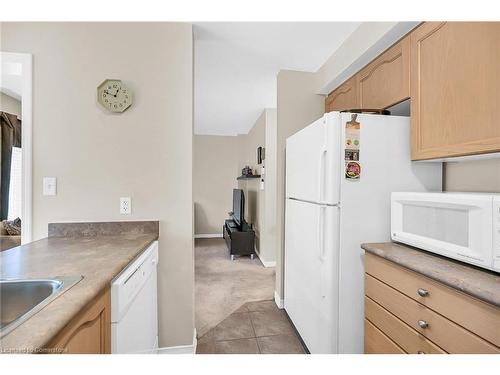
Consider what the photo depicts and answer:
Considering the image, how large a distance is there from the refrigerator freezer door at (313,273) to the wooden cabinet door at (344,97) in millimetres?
990

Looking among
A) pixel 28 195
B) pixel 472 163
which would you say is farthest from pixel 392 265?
pixel 28 195

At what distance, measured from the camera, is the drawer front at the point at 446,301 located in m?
0.82

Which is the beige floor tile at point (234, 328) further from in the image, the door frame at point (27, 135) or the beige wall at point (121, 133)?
the door frame at point (27, 135)

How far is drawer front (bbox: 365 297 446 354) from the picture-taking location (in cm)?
104

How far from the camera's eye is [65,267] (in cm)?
106

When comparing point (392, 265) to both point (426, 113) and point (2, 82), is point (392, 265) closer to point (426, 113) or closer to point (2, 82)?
point (426, 113)

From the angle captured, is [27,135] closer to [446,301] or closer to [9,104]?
[446,301]

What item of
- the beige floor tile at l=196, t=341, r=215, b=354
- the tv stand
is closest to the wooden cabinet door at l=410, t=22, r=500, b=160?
the beige floor tile at l=196, t=341, r=215, b=354

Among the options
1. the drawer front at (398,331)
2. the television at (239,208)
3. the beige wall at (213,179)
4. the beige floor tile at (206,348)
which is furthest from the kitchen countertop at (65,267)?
the beige wall at (213,179)

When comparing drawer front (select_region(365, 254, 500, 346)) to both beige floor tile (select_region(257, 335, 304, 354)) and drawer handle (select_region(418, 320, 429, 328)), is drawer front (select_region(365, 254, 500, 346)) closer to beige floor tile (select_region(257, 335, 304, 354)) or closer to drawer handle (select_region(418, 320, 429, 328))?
drawer handle (select_region(418, 320, 429, 328))

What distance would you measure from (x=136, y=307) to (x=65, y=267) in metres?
0.41

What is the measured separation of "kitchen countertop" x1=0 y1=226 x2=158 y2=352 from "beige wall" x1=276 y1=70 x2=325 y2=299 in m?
1.40

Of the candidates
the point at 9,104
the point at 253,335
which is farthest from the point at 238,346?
the point at 9,104

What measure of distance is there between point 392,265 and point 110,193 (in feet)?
5.81
